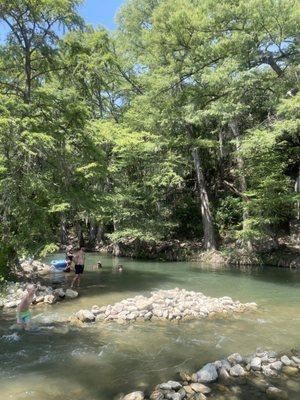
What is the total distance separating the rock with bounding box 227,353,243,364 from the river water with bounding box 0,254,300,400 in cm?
46

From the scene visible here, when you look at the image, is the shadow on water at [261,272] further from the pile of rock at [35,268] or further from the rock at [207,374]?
the rock at [207,374]

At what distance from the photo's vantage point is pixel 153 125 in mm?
25891

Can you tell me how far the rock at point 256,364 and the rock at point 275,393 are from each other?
29.6 inches

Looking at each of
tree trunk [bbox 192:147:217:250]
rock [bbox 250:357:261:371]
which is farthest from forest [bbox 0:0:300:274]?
rock [bbox 250:357:261:371]

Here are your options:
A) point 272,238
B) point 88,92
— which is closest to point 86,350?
point 88,92

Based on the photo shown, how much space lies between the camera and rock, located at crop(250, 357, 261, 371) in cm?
752

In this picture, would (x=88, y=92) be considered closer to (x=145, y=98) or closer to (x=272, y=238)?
(x=145, y=98)

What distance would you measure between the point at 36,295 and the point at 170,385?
24.7 feet

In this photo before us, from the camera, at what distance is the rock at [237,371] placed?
730cm

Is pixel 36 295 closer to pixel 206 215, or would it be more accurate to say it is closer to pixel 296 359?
pixel 296 359

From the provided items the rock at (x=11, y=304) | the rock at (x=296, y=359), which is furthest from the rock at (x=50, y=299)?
the rock at (x=296, y=359)

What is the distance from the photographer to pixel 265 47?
65.9ft

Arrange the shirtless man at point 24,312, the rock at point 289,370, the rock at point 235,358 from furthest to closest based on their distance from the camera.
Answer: the shirtless man at point 24,312
the rock at point 235,358
the rock at point 289,370

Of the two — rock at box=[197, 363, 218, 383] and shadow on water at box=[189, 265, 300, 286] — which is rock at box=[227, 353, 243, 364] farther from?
shadow on water at box=[189, 265, 300, 286]
